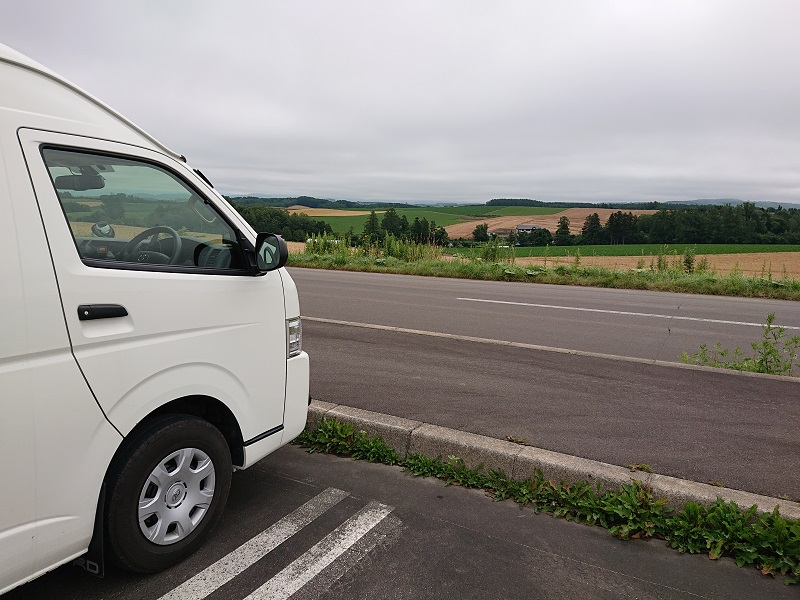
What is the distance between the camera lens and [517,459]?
379 centimetres

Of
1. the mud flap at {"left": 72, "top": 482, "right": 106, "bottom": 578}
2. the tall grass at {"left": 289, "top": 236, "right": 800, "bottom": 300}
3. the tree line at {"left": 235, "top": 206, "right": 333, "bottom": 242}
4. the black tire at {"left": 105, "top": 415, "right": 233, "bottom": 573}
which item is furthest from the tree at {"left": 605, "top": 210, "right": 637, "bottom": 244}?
the mud flap at {"left": 72, "top": 482, "right": 106, "bottom": 578}

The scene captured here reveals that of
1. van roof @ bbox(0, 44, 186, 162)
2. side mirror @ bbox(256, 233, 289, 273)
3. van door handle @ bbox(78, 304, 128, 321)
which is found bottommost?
van door handle @ bbox(78, 304, 128, 321)

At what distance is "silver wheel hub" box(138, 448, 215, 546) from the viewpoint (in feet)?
8.52

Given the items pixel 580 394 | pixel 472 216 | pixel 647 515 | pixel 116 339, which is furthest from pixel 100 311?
pixel 472 216

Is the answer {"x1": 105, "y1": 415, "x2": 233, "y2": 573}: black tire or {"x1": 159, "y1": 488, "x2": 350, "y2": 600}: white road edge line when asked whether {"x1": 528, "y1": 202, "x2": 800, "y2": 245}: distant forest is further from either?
{"x1": 105, "y1": 415, "x2": 233, "y2": 573}: black tire

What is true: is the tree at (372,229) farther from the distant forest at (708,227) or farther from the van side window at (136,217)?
the van side window at (136,217)

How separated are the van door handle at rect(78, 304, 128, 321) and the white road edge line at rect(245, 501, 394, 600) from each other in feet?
4.51

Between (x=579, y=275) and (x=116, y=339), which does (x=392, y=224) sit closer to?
(x=579, y=275)

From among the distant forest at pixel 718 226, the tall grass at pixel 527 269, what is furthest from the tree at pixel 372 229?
the distant forest at pixel 718 226

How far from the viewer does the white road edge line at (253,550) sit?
2619mm

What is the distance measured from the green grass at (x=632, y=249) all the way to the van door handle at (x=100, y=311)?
59.9 ft

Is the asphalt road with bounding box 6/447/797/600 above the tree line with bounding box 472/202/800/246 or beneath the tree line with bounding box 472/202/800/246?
beneath

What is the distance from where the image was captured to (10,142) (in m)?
2.17

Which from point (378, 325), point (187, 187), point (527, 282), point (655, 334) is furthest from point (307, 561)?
point (527, 282)
